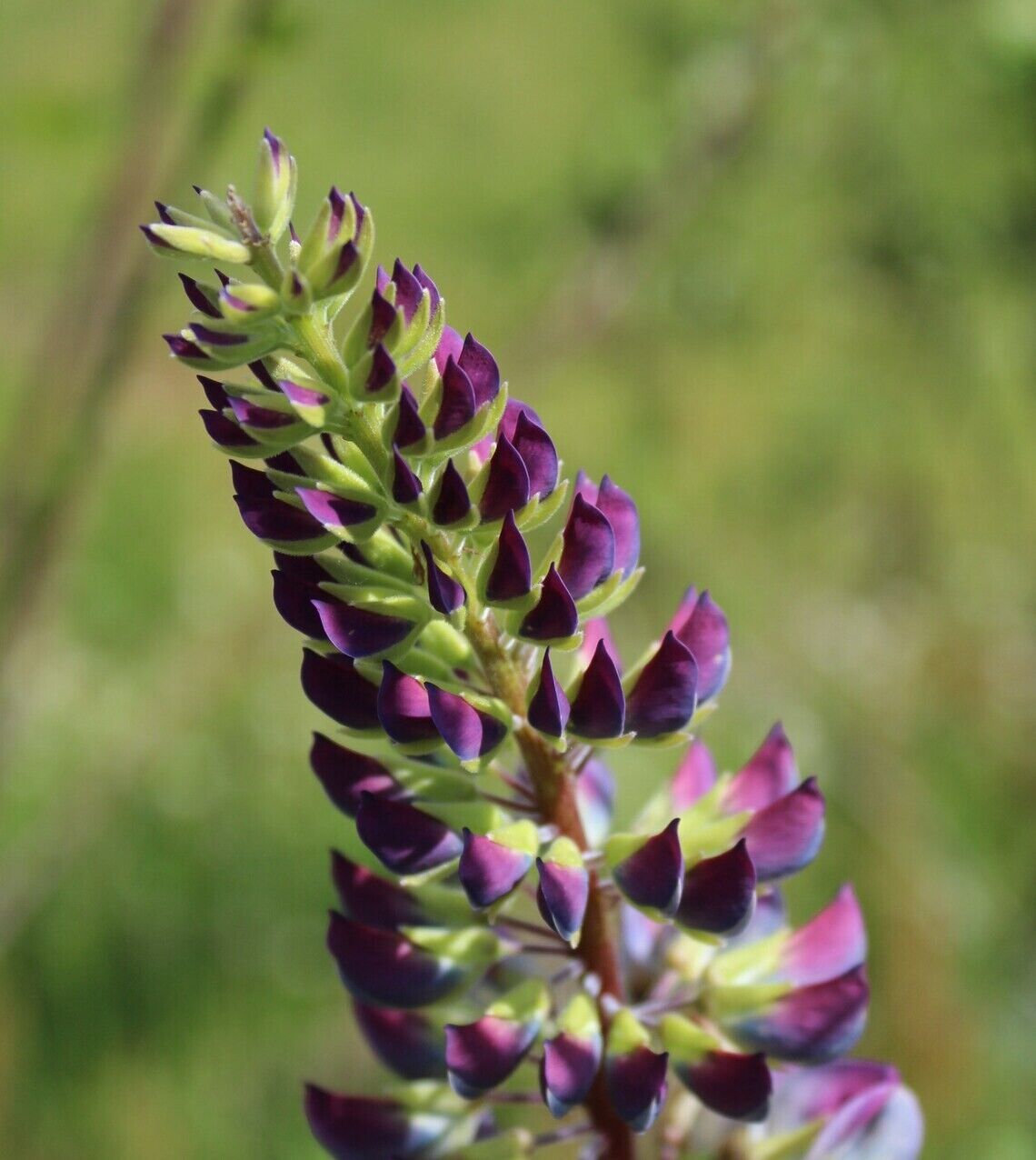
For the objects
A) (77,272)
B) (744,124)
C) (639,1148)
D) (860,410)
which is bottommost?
(639,1148)

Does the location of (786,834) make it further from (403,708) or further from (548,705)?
Result: (403,708)

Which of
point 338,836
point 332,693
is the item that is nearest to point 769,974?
point 332,693

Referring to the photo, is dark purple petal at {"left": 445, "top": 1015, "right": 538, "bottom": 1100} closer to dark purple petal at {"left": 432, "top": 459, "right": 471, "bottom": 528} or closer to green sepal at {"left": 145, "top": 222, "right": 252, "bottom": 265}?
dark purple petal at {"left": 432, "top": 459, "right": 471, "bottom": 528}

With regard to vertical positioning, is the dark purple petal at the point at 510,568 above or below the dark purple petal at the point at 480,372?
below

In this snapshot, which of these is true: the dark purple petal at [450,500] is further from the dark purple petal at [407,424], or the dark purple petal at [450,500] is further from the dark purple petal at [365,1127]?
the dark purple petal at [365,1127]

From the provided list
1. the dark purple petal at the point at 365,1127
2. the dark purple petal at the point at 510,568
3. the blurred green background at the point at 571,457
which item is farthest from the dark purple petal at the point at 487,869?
the blurred green background at the point at 571,457

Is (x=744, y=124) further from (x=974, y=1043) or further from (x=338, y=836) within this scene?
(x=974, y=1043)

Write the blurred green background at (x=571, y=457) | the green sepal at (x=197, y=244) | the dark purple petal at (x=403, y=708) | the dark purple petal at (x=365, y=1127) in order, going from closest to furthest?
the green sepal at (x=197, y=244), the dark purple petal at (x=403, y=708), the dark purple petal at (x=365, y=1127), the blurred green background at (x=571, y=457)

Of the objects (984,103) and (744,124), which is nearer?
(744,124)
